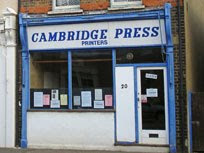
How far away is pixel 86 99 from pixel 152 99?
1.82 metres

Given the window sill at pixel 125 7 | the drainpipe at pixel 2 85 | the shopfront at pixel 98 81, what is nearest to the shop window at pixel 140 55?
the shopfront at pixel 98 81

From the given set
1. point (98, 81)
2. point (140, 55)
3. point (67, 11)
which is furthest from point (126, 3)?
point (98, 81)

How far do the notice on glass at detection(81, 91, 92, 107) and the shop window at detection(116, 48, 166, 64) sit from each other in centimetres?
122

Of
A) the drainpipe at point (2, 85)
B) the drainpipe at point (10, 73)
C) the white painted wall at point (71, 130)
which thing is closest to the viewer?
the white painted wall at point (71, 130)

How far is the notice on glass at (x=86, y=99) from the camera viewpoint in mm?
11658

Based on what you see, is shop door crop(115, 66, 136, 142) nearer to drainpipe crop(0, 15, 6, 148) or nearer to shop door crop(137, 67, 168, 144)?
shop door crop(137, 67, 168, 144)

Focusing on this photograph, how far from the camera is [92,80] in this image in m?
11.7

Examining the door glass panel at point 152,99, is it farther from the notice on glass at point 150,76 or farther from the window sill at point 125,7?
the window sill at point 125,7

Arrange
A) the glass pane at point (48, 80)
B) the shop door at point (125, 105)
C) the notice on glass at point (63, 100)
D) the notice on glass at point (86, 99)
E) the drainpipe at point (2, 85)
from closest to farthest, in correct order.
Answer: the shop door at point (125, 105)
the notice on glass at point (86, 99)
the notice on glass at point (63, 100)
the glass pane at point (48, 80)
the drainpipe at point (2, 85)

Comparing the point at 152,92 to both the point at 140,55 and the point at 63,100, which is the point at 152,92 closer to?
the point at 140,55

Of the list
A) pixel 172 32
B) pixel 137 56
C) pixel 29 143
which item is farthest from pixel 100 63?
pixel 29 143

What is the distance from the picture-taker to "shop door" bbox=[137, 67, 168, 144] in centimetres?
1105

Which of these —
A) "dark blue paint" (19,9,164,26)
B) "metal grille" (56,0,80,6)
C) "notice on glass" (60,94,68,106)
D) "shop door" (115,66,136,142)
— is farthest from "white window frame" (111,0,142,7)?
"notice on glass" (60,94,68,106)

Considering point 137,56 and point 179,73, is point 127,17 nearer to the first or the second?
point 137,56
